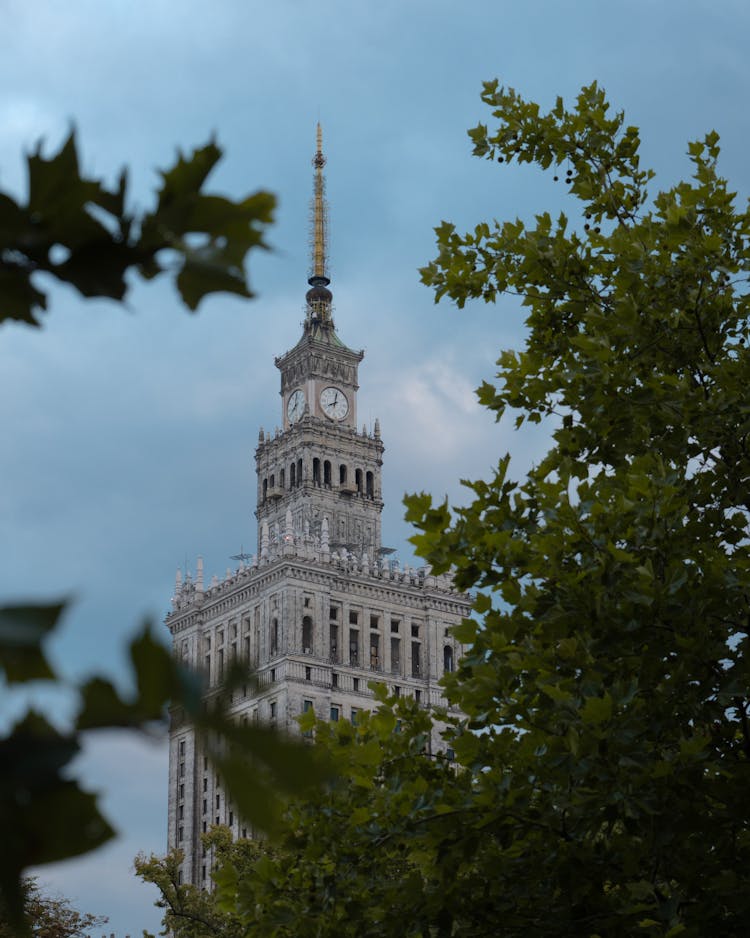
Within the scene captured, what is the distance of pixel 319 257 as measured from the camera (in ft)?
334

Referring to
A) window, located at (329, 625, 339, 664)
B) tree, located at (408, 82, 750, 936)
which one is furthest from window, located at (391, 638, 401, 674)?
tree, located at (408, 82, 750, 936)

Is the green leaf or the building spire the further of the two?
the building spire

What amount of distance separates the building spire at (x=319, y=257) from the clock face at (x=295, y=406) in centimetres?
612

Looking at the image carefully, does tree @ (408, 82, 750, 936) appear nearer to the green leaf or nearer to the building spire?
the green leaf

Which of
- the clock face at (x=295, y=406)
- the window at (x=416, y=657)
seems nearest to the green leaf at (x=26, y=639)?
the window at (x=416, y=657)

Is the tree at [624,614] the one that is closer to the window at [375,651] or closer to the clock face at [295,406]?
the window at [375,651]

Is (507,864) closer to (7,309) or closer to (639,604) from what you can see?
(639,604)

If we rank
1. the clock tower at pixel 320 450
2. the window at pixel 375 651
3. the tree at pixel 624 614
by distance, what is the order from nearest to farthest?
the tree at pixel 624 614 → the window at pixel 375 651 → the clock tower at pixel 320 450

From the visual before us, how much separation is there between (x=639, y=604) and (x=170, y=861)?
44.3 meters

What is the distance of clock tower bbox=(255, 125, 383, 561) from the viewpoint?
315 feet

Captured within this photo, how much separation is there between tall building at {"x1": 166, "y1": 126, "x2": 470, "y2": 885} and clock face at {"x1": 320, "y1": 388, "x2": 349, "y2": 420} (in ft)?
0.25

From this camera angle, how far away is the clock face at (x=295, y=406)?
99.5 metres

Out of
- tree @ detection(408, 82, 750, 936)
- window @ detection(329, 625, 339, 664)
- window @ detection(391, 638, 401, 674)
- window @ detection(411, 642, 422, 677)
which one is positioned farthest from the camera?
window @ detection(411, 642, 422, 677)

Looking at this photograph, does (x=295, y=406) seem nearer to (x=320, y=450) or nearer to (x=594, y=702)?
(x=320, y=450)
